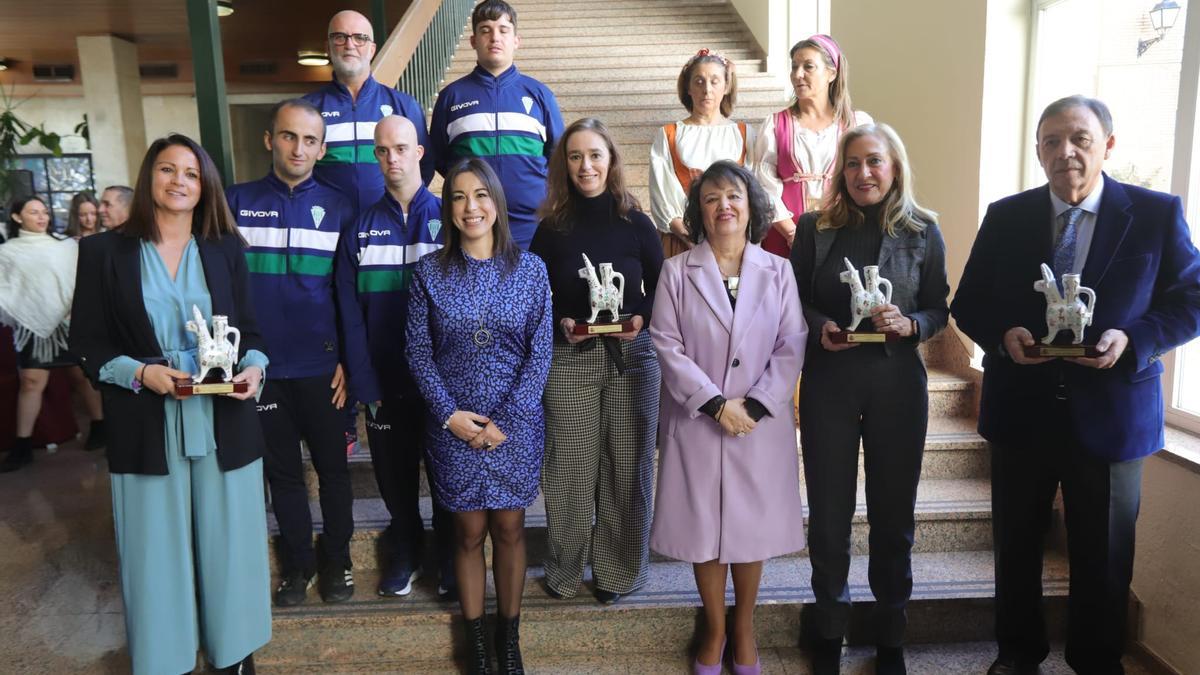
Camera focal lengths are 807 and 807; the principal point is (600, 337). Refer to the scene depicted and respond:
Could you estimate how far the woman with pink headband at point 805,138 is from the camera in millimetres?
3045

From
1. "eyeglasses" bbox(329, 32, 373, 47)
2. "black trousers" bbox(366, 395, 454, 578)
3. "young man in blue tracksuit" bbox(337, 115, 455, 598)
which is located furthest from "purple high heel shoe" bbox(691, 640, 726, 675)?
"eyeglasses" bbox(329, 32, 373, 47)

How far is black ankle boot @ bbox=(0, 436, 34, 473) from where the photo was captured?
4.91m

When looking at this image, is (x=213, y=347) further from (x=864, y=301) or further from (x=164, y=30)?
(x=164, y=30)

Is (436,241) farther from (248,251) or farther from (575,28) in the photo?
(575,28)

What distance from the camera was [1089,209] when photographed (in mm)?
2205

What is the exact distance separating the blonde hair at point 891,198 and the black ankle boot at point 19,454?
5.00 metres

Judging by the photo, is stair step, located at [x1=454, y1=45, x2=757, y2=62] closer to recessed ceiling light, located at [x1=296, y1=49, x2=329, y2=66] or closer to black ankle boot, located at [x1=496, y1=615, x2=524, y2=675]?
recessed ceiling light, located at [x1=296, y1=49, x2=329, y2=66]

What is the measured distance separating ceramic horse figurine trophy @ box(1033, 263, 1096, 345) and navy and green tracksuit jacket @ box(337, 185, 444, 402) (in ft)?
5.76

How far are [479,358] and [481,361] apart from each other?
0.04 ft

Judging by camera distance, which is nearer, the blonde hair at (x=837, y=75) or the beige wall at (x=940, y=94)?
the blonde hair at (x=837, y=75)

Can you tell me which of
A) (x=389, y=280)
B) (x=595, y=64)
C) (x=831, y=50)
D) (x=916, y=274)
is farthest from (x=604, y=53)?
(x=916, y=274)

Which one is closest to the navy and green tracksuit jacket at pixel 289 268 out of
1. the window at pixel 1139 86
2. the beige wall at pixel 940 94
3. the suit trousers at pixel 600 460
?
the suit trousers at pixel 600 460

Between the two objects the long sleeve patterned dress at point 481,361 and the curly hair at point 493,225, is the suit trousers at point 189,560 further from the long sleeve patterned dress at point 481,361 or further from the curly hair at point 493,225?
the curly hair at point 493,225

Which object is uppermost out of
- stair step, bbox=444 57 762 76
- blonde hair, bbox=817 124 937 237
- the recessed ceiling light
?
the recessed ceiling light
